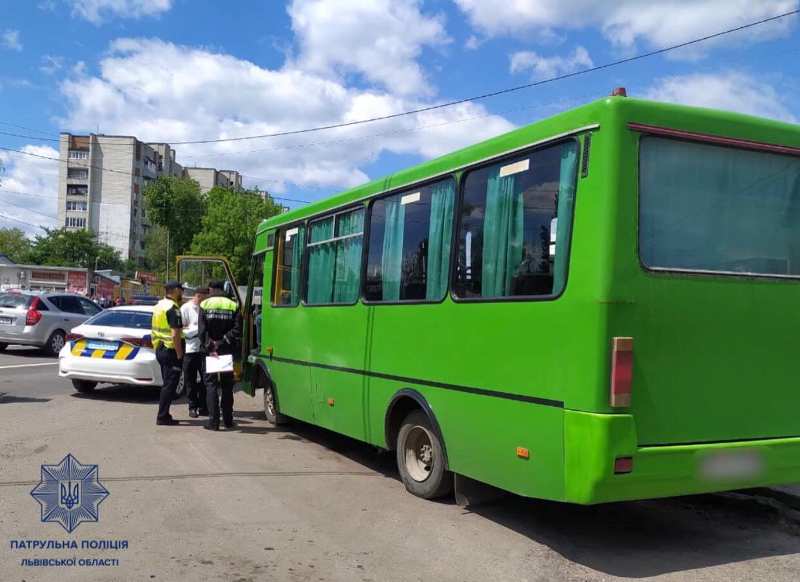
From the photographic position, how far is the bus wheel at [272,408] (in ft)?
31.4

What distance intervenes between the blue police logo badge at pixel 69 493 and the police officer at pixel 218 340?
2.19m

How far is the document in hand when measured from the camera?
9148 mm

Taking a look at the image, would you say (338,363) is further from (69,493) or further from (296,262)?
(69,493)

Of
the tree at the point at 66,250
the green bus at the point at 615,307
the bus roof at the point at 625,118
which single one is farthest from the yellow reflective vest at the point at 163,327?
the tree at the point at 66,250

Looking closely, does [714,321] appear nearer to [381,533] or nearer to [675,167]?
[675,167]

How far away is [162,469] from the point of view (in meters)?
6.89

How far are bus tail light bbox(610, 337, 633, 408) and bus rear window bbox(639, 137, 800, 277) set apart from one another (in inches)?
21.6

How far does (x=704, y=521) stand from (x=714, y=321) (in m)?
2.09

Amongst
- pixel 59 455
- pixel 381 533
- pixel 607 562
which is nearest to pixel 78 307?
pixel 59 455

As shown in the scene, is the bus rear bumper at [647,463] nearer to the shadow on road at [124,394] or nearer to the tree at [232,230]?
the shadow on road at [124,394]

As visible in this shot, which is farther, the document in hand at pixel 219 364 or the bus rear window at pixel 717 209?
the document in hand at pixel 219 364

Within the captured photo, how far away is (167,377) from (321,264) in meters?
2.81

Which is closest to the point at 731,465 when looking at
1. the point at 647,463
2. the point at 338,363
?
the point at 647,463

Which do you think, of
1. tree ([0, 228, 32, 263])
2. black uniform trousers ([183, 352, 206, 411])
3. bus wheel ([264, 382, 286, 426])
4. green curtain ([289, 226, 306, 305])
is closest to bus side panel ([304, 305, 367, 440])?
green curtain ([289, 226, 306, 305])
